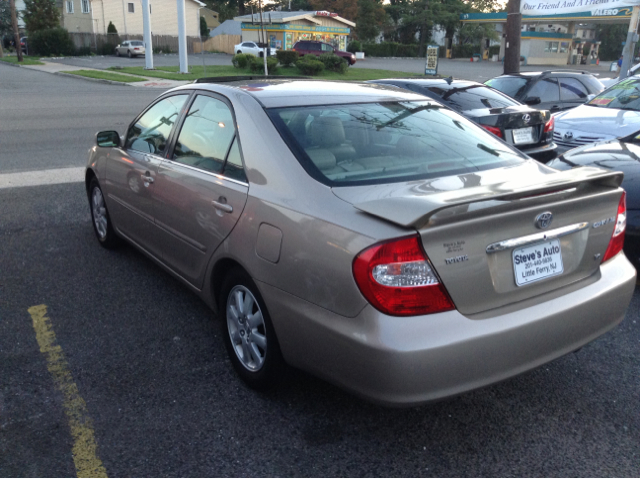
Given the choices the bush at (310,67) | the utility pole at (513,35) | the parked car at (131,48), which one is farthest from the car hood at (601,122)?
the parked car at (131,48)

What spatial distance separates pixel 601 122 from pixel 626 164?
145 inches

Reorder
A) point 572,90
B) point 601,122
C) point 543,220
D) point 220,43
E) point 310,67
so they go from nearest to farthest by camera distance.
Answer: point 543,220 < point 601,122 < point 572,90 < point 310,67 < point 220,43

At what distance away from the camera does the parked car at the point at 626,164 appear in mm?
4445

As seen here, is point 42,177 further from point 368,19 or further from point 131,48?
point 368,19

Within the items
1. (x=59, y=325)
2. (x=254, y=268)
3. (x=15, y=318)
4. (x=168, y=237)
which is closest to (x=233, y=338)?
(x=254, y=268)

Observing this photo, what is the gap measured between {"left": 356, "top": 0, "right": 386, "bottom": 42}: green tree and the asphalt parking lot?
71.7 m

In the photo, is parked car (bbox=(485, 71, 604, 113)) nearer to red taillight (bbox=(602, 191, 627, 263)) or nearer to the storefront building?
red taillight (bbox=(602, 191, 627, 263))

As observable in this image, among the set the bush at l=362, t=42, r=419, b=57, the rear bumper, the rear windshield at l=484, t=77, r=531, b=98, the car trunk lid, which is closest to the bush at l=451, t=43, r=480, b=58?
the bush at l=362, t=42, r=419, b=57

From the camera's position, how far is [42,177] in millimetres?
8344

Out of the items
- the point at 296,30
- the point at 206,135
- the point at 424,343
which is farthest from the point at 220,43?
the point at 424,343

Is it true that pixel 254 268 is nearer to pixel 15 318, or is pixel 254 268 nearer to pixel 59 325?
pixel 59 325

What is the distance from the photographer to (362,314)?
247 centimetres

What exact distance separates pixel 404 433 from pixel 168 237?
1.99 m

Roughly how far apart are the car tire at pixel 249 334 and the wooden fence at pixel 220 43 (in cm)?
6017
